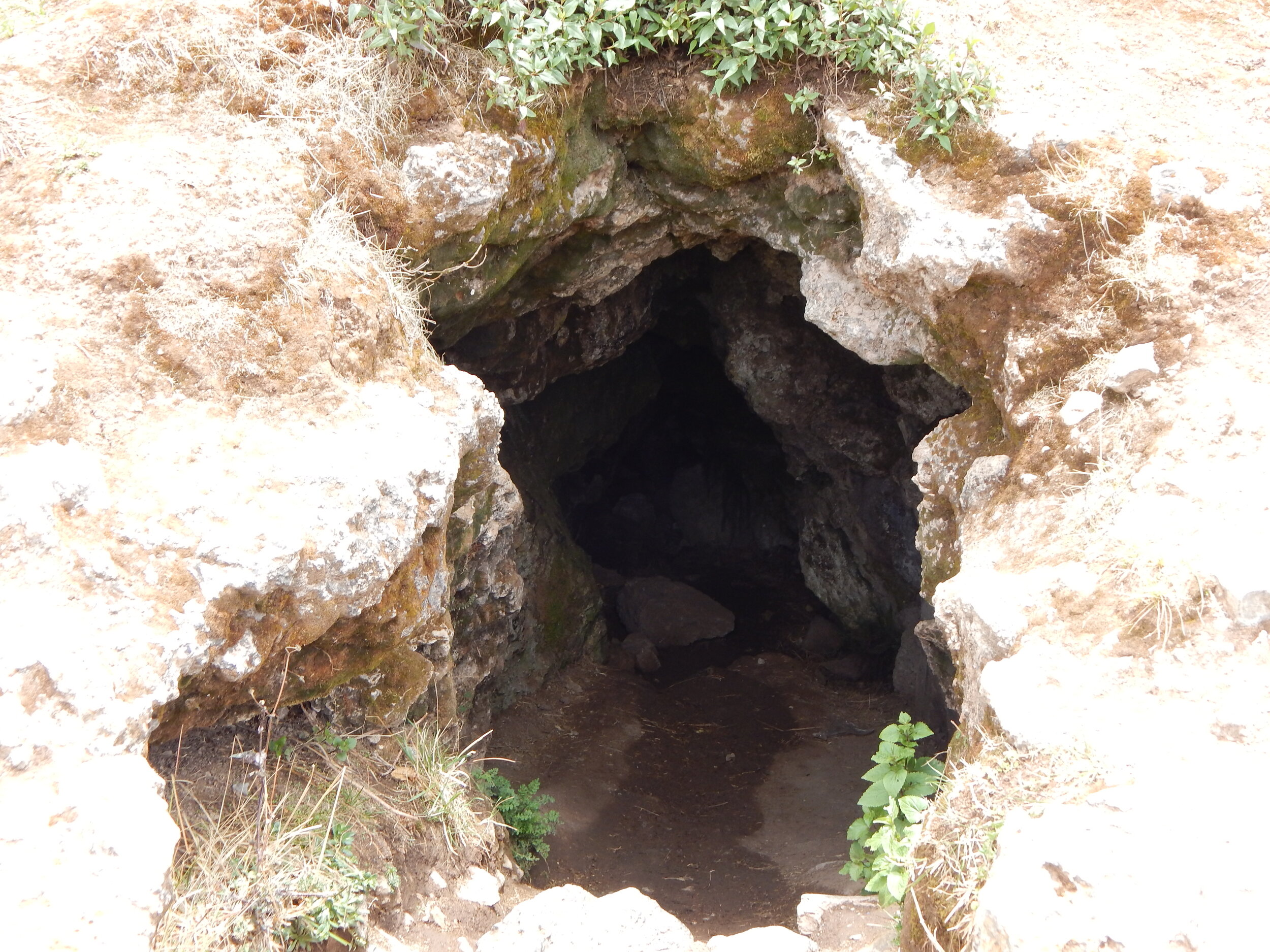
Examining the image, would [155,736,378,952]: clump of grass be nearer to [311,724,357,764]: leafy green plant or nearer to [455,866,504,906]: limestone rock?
[311,724,357,764]: leafy green plant

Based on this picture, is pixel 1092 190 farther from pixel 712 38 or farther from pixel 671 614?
pixel 671 614

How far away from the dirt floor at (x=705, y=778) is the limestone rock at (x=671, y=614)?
0.57 metres

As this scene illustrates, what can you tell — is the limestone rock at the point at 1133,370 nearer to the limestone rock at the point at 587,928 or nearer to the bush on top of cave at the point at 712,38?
the bush on top of cave at the point at 712,38

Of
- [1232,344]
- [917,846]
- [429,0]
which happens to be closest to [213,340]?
[429,0]

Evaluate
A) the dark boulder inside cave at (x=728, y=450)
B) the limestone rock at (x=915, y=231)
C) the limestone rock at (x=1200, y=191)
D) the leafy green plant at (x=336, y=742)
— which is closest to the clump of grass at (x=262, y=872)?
the leafy green plant at (x=336, y=742)

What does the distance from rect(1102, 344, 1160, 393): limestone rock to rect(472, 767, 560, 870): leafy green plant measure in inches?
142

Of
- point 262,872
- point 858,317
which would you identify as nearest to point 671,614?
point 858,317

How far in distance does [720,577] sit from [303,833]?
8346mm

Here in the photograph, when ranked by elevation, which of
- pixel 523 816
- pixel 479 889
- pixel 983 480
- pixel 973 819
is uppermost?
pixel 983 480

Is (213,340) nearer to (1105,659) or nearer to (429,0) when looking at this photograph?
A: (429,0)

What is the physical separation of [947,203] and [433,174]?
7.72 feet

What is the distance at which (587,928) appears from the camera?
10.5 feet

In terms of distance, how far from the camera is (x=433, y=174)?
4.16 meters

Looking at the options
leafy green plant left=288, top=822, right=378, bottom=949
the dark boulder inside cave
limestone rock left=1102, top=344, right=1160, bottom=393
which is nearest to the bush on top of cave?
limestone rock left=1102, top=344, right=1160, bottom=393
